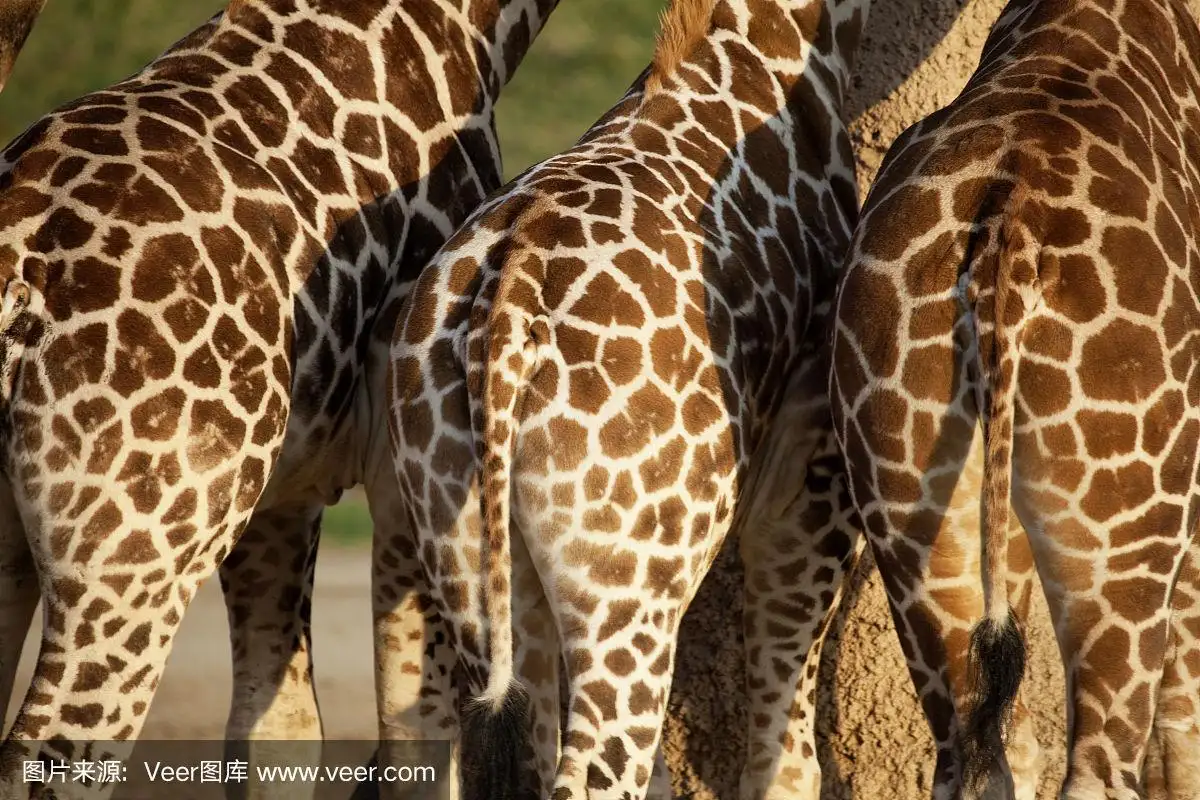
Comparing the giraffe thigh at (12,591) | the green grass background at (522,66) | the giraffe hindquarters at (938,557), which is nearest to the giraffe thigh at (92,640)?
the giraffe thigh at (12,591)

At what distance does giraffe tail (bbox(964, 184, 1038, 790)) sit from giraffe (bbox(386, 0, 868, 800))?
0.65 m

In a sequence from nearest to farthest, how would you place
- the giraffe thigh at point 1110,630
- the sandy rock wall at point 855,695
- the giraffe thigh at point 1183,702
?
the giraffe thigh at point 1110,630 → the giraffe thigh at point 1183,702 → the sandy rock wall at point 855,695

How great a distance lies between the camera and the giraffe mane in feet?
14.9

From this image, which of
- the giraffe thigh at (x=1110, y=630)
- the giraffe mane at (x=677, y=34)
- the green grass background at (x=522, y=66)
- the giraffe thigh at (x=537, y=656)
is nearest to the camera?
the giraffe thigh at (x=1110, y=630)

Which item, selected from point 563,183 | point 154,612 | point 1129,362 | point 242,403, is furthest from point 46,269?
point 1129,362

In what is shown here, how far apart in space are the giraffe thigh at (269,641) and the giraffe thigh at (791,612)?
1333mm

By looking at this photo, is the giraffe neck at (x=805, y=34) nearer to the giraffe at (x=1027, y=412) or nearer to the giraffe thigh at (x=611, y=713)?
the giraffe at (x=1027, y=412)

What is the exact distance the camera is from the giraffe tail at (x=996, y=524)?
333 centimetres

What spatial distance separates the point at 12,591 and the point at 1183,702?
10.00 ft

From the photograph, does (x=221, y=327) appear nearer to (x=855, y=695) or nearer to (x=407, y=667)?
(x=407, y=667)

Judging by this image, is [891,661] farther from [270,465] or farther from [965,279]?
[270,465]

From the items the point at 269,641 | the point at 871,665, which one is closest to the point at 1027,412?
the point at 871,665

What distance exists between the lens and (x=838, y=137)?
476 centimetres

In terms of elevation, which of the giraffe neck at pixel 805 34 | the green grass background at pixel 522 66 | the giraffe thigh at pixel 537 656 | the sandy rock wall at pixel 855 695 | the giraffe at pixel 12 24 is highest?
the green grass background at pixel 522 66
